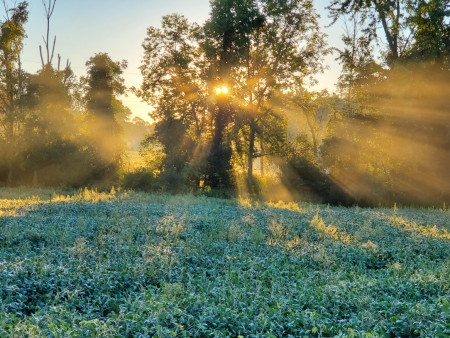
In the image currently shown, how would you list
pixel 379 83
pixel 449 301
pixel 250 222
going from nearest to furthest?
pixel 449 301
pixel 250 222
pixel 379 83

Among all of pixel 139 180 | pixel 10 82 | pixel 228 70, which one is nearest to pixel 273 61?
pixel 228 70

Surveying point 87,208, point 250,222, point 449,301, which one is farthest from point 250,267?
point 87,208

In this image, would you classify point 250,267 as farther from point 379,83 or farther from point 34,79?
point 34,79

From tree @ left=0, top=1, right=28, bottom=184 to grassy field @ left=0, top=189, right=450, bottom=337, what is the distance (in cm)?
2360

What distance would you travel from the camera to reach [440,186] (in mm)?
31125

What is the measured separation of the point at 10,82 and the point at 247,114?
2271 cm

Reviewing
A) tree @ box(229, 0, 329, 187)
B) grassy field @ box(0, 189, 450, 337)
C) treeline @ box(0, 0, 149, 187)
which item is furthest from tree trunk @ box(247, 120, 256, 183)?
grassy field @ box(0, 189, 450, 337)

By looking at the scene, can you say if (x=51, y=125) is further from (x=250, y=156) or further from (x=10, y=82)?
(x=250, y=156)

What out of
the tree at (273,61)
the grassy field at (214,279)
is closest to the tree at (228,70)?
the tree at (273,61)

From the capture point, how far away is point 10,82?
35.3m

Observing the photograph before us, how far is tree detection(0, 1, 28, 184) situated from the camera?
35312 mm

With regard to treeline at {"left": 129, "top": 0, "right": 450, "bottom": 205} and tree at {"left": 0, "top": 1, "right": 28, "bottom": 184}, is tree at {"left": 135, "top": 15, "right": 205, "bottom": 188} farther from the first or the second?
tree at {"left": 0, "top": 1, "right": 28, "bottom": 184}

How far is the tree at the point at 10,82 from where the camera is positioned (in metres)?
35.3

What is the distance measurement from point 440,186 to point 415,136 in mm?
4634
